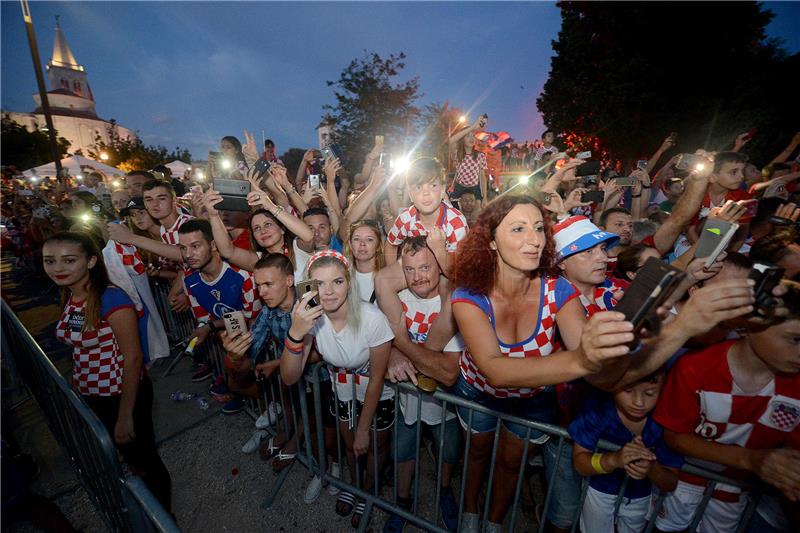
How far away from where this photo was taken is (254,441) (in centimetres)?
351

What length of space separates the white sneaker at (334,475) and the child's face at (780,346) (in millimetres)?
2976

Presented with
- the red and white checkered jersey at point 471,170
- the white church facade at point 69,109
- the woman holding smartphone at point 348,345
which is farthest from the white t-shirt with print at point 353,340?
the white church facade at point 69,109

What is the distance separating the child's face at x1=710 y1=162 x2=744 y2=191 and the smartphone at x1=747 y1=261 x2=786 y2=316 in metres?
3.61

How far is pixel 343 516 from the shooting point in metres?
2.87

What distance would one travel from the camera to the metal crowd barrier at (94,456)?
139cm

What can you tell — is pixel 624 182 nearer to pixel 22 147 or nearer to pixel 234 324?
pixel 234 324

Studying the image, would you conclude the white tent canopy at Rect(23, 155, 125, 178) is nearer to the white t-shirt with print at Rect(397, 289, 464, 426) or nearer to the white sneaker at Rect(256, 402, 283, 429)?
the white sneaker at Rect(256, 402, 283, 429)

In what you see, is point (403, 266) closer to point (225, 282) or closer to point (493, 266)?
point (493, 266)

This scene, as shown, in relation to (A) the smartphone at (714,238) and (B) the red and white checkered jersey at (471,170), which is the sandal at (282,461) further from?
(B) the red and white checkered jersey at (471,170)

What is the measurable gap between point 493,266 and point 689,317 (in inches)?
41.9

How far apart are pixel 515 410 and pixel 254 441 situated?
2.67 metres

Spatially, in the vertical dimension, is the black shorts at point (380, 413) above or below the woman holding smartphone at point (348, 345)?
below

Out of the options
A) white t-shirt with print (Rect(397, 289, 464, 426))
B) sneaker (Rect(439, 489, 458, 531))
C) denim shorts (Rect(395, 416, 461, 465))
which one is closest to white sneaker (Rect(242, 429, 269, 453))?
denim shorts (Rect(395, 416, 461, 465))

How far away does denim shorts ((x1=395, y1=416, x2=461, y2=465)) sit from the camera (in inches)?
112
